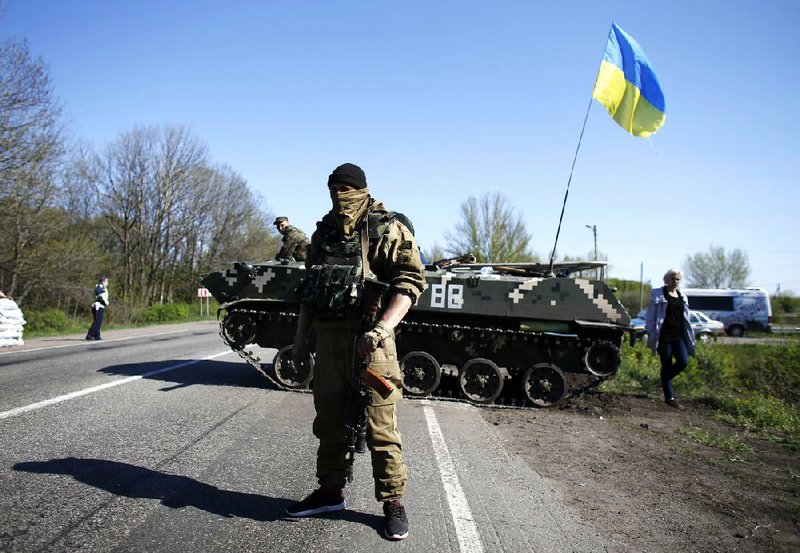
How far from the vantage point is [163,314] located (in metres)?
32.1

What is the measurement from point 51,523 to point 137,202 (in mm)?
40811

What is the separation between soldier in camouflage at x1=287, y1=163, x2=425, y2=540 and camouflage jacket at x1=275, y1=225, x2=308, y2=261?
5.73 meters

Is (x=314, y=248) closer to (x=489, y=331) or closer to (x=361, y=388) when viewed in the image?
(x=361, y=388)

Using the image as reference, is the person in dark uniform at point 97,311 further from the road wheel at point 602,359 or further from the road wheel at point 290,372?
the road wheel at point 602,359

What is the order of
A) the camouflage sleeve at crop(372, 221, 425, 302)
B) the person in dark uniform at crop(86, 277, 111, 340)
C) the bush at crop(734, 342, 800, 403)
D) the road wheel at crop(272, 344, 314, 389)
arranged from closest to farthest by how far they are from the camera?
the camouflage sleeve at crop(372, 221, 425, 302), the road wheel at crop(272, 344, 314, 389), the bush at crop(734, 342, 800, 403), the person in dark uniform at crop(86, 277, 111, 340)

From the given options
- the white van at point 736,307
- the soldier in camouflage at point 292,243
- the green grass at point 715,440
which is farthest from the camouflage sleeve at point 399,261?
the white van at point 736,307

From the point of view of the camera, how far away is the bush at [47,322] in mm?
20219

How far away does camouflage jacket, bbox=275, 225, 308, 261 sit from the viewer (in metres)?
9.21

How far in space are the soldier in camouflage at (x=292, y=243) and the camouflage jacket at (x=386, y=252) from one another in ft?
18.8

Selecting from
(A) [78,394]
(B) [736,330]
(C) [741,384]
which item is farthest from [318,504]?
(B) [736,330]

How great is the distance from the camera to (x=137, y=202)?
40125mm

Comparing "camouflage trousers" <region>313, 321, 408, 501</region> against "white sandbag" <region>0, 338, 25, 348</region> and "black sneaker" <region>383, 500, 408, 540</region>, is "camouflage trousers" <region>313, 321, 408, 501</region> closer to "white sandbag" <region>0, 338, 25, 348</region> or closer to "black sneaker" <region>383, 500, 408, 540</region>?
"black sneaker" <region>383, 500, 408, 540</region>

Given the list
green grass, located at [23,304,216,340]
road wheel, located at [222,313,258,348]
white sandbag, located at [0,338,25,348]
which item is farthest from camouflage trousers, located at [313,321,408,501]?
green grass, located at [23,304,216,340]

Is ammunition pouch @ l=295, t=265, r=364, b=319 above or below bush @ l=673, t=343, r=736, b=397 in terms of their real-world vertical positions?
above
